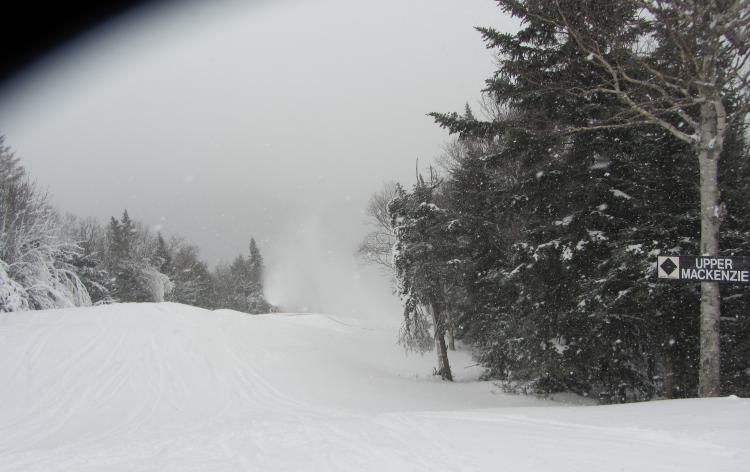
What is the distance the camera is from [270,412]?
358 inches

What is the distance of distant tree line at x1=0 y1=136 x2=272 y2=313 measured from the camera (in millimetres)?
20062

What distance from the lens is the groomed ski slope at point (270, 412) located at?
168 inches

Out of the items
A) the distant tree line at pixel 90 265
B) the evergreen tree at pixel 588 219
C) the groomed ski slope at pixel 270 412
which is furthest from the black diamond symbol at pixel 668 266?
the distant tree line at pixel 90 265

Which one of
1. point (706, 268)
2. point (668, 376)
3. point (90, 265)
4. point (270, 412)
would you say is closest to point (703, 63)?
point (706, 268)

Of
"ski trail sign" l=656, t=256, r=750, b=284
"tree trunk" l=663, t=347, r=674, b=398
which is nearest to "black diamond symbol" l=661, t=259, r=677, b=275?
"ski trail sign" l=656, t=256, r=750, b=284

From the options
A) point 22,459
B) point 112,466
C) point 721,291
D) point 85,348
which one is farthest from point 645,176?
point 85,348

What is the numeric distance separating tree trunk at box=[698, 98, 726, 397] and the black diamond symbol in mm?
668

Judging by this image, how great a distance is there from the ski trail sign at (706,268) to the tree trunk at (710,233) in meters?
0.38

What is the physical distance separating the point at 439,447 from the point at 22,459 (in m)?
5.50

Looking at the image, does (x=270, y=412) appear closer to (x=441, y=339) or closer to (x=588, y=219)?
(x=588, y=219)

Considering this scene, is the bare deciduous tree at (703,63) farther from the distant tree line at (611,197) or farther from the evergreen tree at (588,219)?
the evergreen tree at (588,219)

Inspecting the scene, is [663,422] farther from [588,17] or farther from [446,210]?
[446,210]

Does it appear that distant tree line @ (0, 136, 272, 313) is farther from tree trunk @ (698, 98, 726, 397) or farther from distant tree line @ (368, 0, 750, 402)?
tree trunk @ (698, 98, 726, 397)

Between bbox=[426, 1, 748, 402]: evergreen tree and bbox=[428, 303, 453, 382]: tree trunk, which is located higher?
bbox=[426, 1, 748, 402]: evergreen tree
